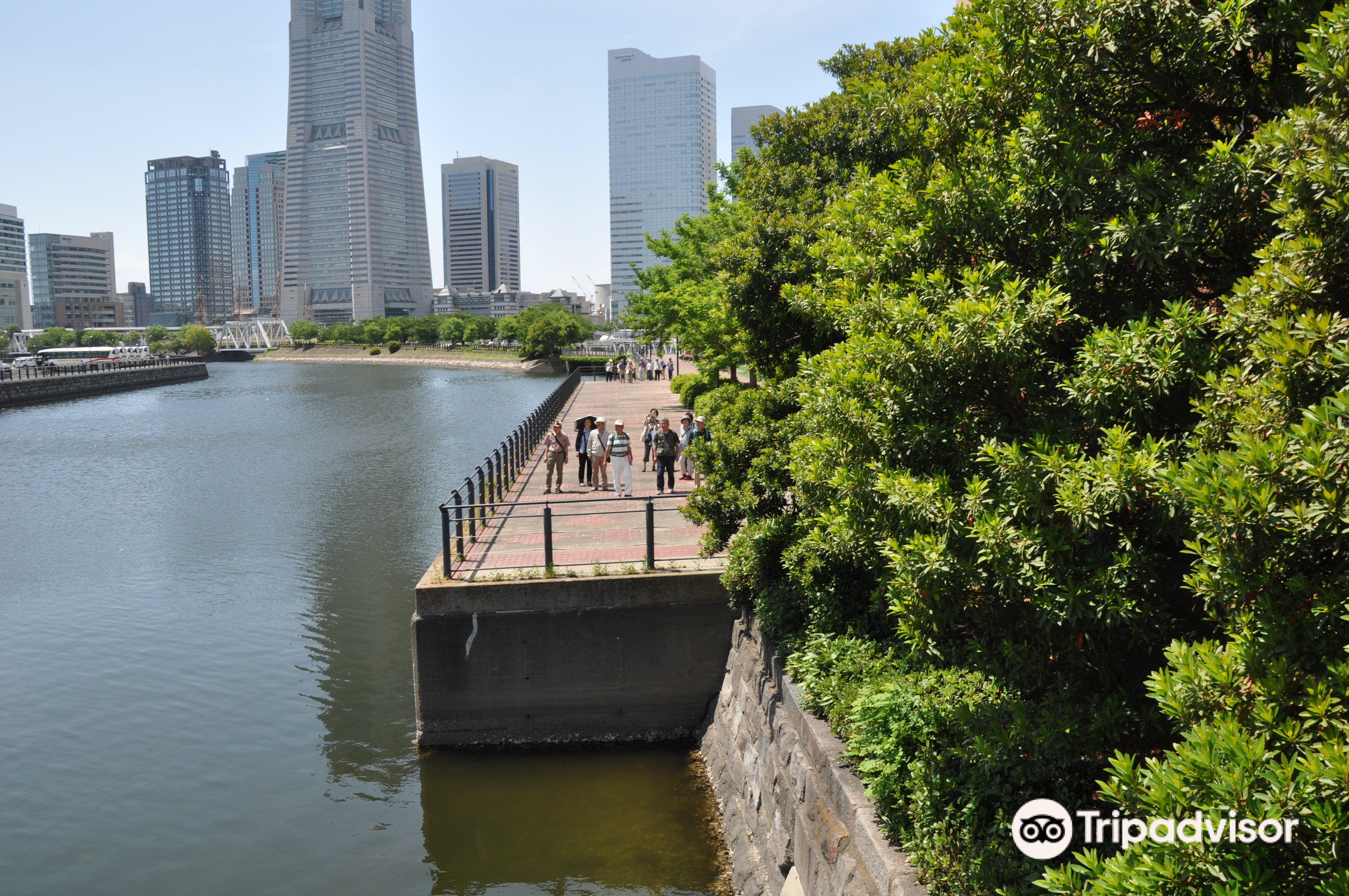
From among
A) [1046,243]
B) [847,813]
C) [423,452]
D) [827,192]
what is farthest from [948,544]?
[423,452]

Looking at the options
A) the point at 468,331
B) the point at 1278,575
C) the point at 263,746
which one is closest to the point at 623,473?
the point at 263,746

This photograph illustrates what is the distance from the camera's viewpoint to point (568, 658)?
12.2 metres

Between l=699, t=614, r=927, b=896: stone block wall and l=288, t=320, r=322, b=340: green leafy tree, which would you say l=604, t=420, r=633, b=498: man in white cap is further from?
l=288, t=320, r=322, b=340: green leafy tree

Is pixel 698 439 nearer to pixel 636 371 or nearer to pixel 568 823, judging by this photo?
pixel 568 823

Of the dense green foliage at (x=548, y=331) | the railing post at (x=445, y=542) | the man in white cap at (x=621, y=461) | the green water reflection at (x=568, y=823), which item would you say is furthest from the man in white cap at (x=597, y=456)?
the dense green foliage at (x=548, y=331)

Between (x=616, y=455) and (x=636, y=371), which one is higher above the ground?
(x=636, y=371)

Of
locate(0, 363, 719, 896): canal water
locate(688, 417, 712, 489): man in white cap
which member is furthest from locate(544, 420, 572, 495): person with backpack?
locate(0, 363, 719, 896): canal water

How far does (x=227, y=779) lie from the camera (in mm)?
11953

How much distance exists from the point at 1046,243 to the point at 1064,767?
3.27m

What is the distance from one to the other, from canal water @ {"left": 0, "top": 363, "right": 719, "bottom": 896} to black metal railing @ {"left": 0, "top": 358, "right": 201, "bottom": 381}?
218 feet

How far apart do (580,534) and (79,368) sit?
336 feet

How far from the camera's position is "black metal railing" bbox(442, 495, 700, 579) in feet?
40.3

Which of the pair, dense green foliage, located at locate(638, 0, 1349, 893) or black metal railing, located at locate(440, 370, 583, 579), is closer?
dense green foliage, located at locate(638, 0, 1349, 893)

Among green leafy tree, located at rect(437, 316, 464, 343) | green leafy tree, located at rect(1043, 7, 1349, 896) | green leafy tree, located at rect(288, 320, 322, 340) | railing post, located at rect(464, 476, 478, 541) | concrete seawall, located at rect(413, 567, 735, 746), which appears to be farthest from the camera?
green leafy tree, located at rect(288, 320, 322, 340)
